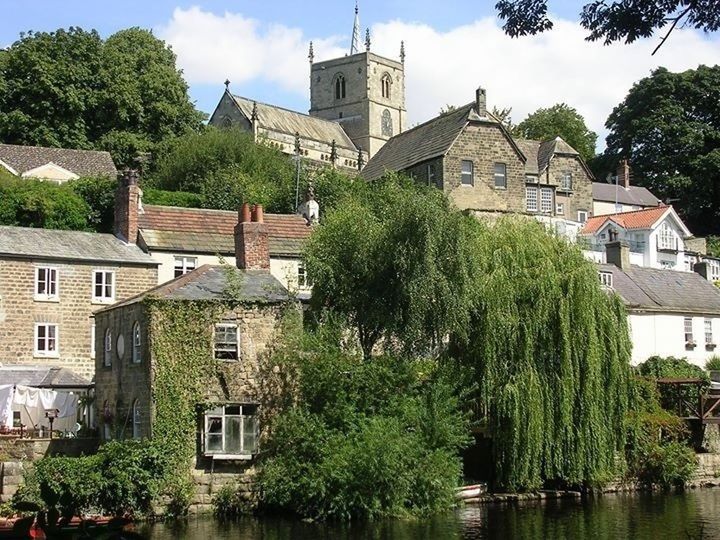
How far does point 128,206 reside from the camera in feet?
154

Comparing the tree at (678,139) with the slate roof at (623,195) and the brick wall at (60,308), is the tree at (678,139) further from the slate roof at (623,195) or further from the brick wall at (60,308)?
the brick wall at (60,308)

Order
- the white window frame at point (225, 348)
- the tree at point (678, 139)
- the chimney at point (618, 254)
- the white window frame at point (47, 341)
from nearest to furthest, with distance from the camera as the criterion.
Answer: the white window frame at point (225, 348)
the white window frame at point (47, 341)
the chimney at point (618, 254)
the tree at point (678, 139)

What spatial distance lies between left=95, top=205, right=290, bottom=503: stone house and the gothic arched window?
101778 millimetres

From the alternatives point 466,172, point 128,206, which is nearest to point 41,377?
point 128,206

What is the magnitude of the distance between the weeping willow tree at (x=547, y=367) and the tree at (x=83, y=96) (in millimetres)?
42860

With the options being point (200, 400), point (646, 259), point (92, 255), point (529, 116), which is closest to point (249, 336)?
point (200, 400)


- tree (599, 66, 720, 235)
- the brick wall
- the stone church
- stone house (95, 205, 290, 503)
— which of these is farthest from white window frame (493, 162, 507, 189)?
the stone church

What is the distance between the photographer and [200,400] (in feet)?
108

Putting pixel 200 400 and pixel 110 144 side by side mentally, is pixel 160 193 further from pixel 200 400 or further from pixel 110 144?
pixel 200 400

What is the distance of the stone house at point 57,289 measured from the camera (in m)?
43.1

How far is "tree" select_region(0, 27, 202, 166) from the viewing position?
7175 cm

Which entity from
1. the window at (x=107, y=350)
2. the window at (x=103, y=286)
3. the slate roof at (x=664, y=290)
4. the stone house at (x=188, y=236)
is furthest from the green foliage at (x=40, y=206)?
the slate roof at (x=664, y=290)

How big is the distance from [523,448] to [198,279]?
38.8 ft

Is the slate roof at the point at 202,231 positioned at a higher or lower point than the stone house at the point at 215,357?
higher
